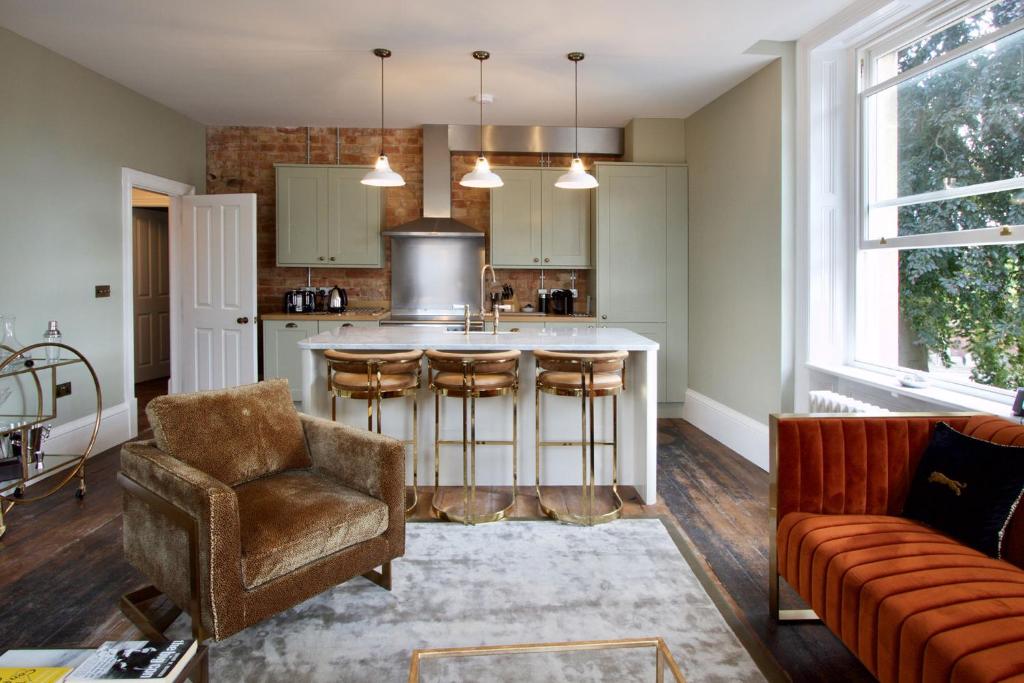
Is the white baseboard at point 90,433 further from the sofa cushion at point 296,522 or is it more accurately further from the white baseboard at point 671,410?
the white baseboard at point 671,410

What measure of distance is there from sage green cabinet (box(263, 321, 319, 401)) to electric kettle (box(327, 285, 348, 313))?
33 centimetres

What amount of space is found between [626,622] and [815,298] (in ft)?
8.14

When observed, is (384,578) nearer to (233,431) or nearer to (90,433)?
Result: (233,431)

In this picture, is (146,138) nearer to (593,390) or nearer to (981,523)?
(593,390)

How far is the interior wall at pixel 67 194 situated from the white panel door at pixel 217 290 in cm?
61

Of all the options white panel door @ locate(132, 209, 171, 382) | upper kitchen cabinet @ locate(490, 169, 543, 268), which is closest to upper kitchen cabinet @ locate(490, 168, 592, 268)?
upper kitchen cabinet @ locate(490, 169, 543, 268)

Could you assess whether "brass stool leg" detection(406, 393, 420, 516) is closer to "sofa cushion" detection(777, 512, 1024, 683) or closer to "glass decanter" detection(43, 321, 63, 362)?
"sofa cushion" detection(777, 512, 1024, 683)

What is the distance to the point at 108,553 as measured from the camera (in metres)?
2.84

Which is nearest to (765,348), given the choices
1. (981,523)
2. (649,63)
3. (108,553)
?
(649,63)

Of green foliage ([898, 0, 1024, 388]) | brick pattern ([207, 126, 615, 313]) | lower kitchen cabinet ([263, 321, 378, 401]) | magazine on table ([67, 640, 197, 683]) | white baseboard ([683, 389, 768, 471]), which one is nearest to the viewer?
magazine on table ([67, 640, 197, 683])

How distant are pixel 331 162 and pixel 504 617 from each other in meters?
5.14

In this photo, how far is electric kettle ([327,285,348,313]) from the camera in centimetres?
593

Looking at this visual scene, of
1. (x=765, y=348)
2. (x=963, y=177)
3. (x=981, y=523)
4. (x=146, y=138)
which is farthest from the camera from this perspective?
(x=146, y=138)

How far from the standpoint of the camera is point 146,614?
88.7 inches
